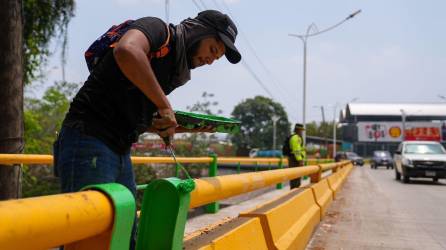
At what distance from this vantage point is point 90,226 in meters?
1.46

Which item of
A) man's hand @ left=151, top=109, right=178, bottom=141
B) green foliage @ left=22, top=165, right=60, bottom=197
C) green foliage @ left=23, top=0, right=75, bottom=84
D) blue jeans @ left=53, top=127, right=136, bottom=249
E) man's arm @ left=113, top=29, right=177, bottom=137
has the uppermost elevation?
green foliage @ left=23, top=0, right=75, bottom=84

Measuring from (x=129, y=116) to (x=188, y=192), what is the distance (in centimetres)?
64

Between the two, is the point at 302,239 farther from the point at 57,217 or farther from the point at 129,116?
the point at 57,217

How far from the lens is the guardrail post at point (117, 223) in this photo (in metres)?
1.60

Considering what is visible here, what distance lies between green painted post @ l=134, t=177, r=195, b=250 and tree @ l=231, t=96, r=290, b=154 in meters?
81.4

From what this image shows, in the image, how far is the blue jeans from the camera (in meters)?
2.38

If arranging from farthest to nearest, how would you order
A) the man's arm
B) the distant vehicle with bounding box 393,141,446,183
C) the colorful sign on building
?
1. the colorful sign on building
2. the distant vehicle with bounding box 393,141,446,183
3. the man's arm

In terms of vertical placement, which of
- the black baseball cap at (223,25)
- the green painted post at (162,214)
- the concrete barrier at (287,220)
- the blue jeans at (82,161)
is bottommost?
the concrete barrier at (287,220)

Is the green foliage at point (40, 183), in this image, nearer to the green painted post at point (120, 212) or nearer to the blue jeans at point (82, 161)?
the blue jeans at point (82, 161)

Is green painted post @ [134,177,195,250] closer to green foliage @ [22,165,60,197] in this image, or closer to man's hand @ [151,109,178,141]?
man's hand @ [151,109,178,141]

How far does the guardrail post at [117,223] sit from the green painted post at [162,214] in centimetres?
30

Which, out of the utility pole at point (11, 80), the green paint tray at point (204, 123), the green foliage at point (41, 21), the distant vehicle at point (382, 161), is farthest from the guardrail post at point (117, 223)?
the distant vehicle at point (382, 161)

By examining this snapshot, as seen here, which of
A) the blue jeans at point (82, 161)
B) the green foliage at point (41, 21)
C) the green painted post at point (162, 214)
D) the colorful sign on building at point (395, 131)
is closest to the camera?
the green painted post at point (162, 214)

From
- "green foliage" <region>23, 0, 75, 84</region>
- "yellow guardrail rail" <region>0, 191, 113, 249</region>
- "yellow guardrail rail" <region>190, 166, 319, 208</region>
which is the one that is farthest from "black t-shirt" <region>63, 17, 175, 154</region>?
"green foliage" <region>23, 0, 75, 84</region>
